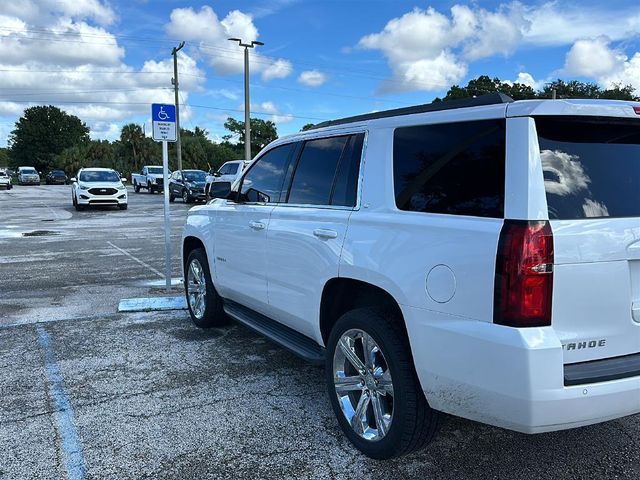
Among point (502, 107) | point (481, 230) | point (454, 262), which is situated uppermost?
point (502, 107)

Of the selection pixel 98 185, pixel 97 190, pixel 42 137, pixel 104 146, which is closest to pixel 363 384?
pixel 97 190

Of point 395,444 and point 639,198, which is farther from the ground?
point 639,198

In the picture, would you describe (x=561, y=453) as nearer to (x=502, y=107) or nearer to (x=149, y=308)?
(x=502, y=107)

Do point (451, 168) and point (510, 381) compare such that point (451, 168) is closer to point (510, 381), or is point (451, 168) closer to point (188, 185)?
point (510, 381)

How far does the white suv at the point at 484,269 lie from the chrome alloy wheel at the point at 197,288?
2370mm

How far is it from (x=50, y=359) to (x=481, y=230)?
404cm

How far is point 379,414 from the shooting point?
10.2ft

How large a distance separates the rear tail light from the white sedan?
2225 centimetres

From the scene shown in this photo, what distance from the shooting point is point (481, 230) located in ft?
8.09

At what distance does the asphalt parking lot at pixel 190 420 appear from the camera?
3061mm

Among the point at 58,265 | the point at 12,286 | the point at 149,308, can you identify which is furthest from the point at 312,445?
the point at 58,265

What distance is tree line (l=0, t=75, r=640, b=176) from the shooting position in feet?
170

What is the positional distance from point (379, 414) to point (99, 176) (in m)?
22.7

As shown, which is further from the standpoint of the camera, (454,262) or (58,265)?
(58,265)
